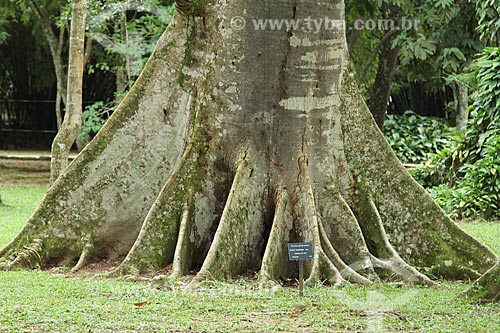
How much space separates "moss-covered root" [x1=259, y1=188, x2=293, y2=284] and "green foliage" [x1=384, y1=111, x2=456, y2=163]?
1519 centimetres

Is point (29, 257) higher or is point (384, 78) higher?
point (384, 78)

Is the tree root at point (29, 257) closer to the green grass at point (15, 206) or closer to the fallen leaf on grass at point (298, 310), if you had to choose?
the green grass at point (15, 206)

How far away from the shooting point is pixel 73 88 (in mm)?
12828

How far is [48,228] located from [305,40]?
123 inches

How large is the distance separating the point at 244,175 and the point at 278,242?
0.74 m

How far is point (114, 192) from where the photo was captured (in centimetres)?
863

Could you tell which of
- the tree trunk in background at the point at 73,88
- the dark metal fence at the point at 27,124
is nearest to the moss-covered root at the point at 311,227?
the tree trunk in background at the point at 73,88

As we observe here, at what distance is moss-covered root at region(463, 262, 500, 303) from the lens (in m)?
6.68

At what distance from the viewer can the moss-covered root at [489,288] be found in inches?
263

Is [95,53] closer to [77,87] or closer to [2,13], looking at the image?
[2,13]

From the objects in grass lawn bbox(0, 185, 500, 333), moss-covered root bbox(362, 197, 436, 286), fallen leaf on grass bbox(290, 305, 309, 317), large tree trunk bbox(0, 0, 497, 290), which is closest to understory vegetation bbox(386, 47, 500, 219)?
large tree trunk bbox(0, 0, 497, 290)

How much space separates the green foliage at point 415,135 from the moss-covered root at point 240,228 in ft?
49.9

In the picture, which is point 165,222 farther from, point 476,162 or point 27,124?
point 27,124

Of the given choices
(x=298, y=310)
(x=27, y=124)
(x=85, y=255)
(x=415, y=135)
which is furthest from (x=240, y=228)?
(x=27, y=124)
